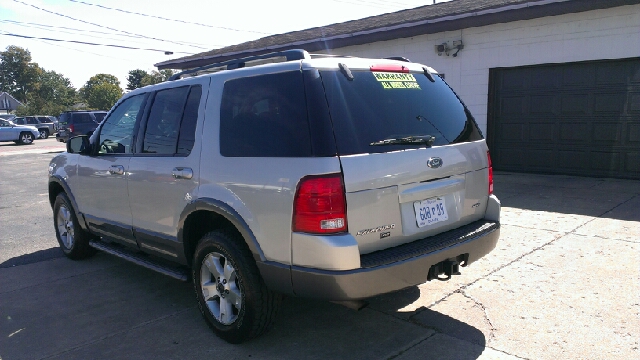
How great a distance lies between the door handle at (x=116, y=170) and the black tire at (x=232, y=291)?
1.29 metres

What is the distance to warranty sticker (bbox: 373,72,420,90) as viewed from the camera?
3.43m

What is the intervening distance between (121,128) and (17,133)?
29911mm

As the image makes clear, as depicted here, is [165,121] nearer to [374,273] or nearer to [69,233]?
[374,273]

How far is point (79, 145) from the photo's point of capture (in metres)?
5.17

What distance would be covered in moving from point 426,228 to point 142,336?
7.16 feet

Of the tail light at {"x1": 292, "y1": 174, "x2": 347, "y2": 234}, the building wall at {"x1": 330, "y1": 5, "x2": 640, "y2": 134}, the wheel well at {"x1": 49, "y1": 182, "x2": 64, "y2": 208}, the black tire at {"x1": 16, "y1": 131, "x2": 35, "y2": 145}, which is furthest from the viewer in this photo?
the black tire at {"x1": 16, "y1": 131, "x2": 35, "y2": 145}

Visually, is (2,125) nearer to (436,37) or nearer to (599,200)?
(436,37)

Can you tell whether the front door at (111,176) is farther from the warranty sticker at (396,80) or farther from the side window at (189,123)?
the warranty sticker at (396,80)

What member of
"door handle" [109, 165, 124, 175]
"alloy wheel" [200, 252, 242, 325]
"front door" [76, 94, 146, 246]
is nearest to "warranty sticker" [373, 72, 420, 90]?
"alloy wheel" [200, 252, 242, 325]

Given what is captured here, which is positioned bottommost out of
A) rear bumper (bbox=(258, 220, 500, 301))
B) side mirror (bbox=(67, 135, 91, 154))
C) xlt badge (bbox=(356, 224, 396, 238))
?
rear bumper (bbox=(258, 220, 500, 301))

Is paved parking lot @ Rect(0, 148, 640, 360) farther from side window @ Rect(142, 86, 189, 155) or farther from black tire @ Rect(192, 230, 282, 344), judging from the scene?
side window @ Rect(142, 86, 189, 155)

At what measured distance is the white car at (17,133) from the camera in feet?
96.3

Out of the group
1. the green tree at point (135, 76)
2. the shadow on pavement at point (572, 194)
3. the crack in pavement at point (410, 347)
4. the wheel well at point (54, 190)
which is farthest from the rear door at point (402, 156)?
the green tree at point (135, 76)

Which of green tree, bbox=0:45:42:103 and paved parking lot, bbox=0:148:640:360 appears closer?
paved parking lot, bbox=0:148:640:360
